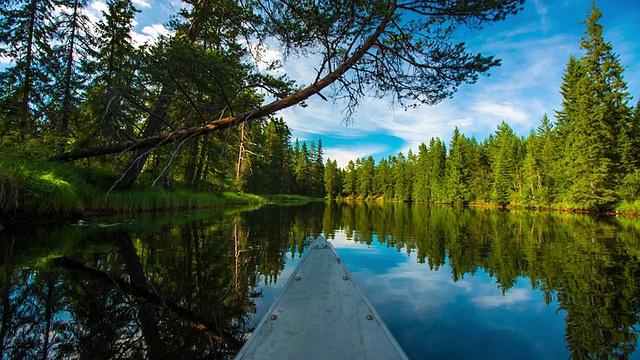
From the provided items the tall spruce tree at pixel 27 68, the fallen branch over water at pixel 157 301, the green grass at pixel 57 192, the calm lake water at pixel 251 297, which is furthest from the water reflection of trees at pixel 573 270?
the tall spruce tree at pixel 27 68

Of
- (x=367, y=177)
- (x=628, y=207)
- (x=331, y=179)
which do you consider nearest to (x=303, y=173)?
(x=331, y=179)

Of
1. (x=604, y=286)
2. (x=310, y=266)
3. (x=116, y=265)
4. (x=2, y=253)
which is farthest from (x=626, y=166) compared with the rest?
(x=2, y=253)

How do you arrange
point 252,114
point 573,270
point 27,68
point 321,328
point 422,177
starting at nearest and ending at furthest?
1. point 321,328
2. point 573,270
3. point 252,114
4. point 27,68
5. point 422,177

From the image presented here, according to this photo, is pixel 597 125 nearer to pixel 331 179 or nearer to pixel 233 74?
pixel 233 74

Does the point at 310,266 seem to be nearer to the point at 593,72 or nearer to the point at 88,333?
the point at 88,333

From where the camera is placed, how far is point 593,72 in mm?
21594

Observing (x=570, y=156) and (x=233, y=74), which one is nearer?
(x=233, y=74)

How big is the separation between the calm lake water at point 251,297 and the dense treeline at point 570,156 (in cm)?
2057

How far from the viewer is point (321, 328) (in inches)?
68.4

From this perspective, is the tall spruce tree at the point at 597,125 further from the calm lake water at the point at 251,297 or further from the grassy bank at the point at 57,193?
the grassy bank at the point at 57,193

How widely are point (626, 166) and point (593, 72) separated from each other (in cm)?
786

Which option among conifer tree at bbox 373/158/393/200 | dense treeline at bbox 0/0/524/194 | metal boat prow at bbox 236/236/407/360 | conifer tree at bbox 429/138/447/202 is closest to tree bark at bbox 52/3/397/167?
dense treeline at bbox 0/0/524/194

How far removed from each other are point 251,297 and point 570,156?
29.7 meters

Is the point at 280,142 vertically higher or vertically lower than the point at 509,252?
higher
